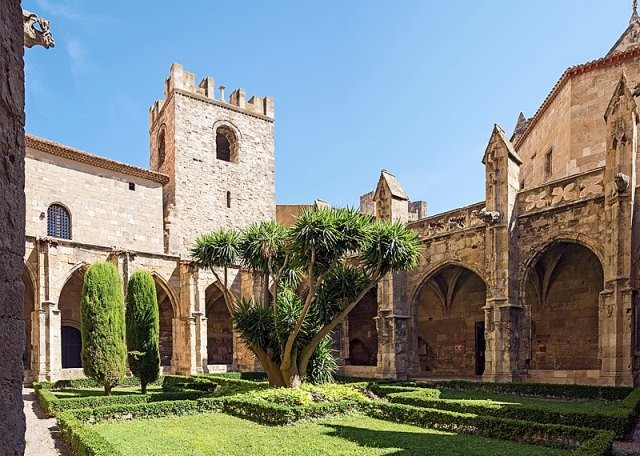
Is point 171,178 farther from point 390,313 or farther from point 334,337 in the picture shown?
point 390,313

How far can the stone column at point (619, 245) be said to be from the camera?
13.3 metres

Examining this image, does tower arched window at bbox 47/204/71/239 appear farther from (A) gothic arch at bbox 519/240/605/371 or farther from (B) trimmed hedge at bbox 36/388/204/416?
(A) gothic arch at bbox 519/240/605/371

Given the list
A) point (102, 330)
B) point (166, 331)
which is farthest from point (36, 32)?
point (166, 331)

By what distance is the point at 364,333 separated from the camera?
2723 centimetres

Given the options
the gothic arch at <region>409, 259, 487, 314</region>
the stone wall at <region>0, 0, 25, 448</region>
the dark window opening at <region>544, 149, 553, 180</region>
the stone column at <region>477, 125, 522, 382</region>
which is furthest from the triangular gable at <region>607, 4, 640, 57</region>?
the stone wall at <region>0, 0, 25, 448</region>

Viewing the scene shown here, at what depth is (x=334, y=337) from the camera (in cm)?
2452

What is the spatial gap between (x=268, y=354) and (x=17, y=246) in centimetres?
1394

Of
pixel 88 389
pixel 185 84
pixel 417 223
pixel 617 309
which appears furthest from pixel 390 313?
pixel 185 84

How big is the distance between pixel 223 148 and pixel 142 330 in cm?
1869

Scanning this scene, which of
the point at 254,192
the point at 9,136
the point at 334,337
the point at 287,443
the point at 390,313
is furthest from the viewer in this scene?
the point at 254,192

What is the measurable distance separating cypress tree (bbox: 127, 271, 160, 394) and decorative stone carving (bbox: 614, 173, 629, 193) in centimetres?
1403

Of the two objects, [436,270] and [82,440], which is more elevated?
[436,270]

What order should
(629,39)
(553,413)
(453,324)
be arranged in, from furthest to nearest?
(453,324)
(629,39)
(553,413)

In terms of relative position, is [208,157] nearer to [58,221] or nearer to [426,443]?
[58,221]
